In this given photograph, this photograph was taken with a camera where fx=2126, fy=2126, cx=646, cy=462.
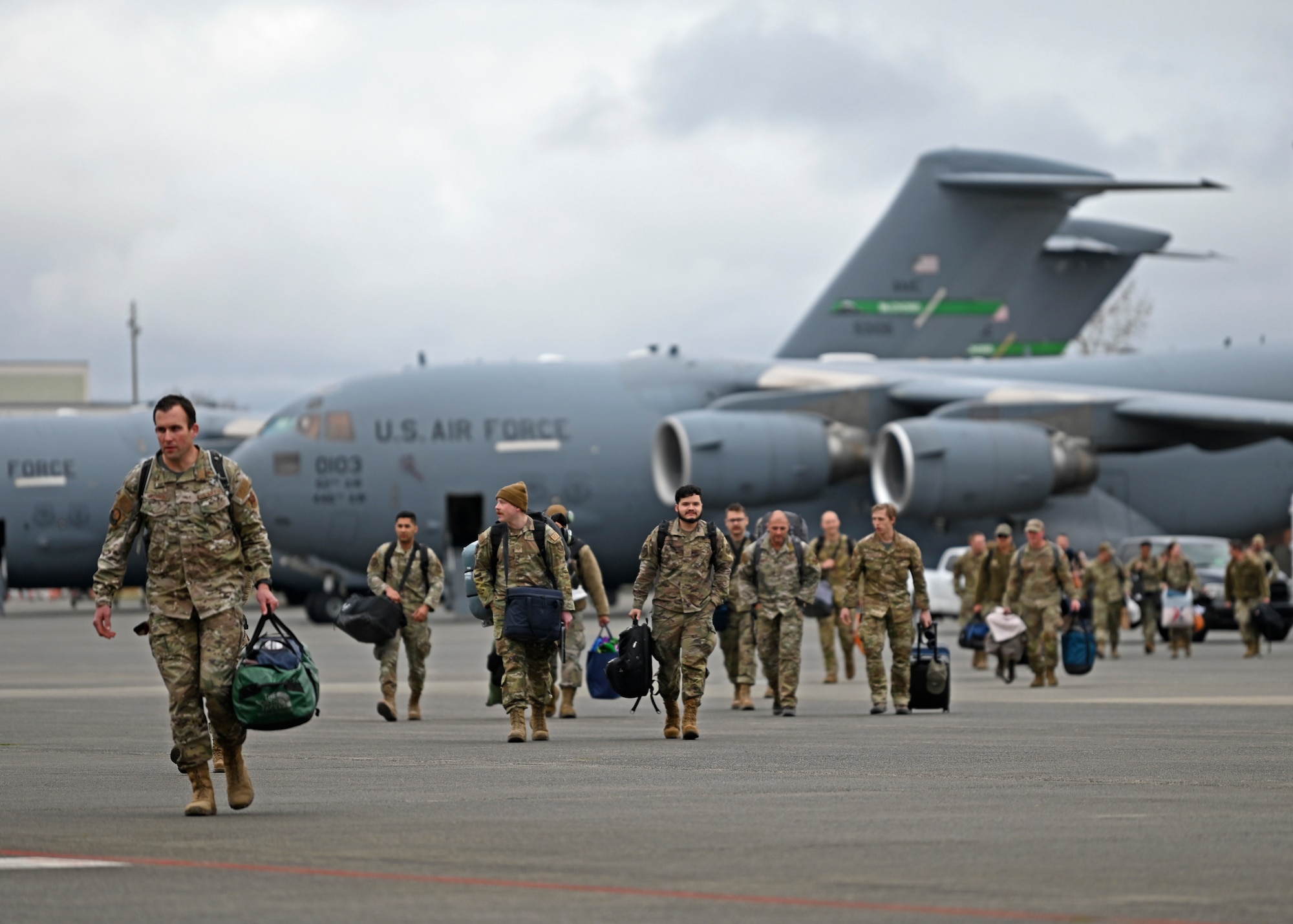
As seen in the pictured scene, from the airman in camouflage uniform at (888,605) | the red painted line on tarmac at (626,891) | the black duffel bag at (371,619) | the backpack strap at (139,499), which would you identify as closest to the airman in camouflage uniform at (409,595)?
the black duffel bag at (371,619)

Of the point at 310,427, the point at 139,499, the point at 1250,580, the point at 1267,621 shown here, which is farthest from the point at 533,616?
the point at 310,427

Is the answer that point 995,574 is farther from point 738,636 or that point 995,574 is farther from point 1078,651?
point 738,636

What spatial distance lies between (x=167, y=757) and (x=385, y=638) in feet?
11.4

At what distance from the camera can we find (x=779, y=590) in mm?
15273

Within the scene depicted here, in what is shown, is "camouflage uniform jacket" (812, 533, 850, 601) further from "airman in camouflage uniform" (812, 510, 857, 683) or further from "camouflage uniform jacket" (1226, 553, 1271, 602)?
"camouflage uniform jacket" (1226, 553, 1271, 602)

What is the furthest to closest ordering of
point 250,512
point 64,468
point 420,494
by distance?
point 64,468
point 420,494
point 250,512

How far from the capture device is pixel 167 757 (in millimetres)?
11422

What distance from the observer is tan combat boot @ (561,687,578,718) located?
15.1 m

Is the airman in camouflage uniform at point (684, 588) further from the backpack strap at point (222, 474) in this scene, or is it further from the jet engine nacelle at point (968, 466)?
the jet engine nacelle at point (968, 466)

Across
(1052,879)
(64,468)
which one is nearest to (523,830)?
(1052,879)

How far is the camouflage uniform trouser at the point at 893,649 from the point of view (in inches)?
595

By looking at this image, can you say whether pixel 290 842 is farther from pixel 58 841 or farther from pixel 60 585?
pixel 60 585

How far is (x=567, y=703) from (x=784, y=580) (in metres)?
1.78

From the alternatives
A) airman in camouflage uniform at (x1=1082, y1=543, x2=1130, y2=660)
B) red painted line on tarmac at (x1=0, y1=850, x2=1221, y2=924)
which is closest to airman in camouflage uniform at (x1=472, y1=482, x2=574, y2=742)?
red painted line on tarmac at (x1=0, y1=850, x2=1221, y2=924)
